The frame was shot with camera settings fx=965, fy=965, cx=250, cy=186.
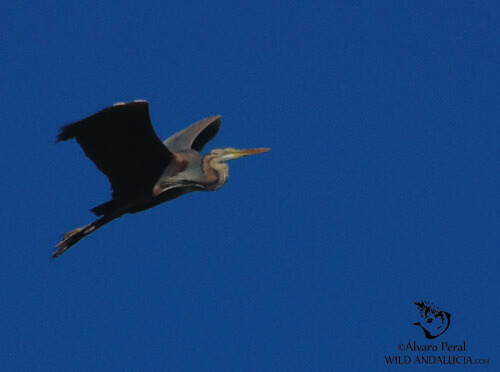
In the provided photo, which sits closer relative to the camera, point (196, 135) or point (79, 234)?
point (79, 234)

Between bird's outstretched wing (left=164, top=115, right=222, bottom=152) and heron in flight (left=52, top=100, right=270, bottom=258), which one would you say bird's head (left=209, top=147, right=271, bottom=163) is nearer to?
heron in flight (left=52, top=100, right=270, bottom=258)

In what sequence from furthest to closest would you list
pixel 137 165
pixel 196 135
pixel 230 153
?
pixel 196 135 → pixel 230 153 → pixel 137 165

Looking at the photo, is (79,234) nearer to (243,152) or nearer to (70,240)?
(70,240)

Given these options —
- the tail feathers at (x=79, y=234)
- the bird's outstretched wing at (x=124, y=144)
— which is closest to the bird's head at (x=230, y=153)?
the bird's outstretched wing at (x=124, y=144)

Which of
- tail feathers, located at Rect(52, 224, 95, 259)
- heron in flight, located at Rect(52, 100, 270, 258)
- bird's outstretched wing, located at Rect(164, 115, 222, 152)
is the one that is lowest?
tail feathers, located at Rect(52, 224, 95, 259)

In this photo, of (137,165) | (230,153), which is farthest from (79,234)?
(230,153)

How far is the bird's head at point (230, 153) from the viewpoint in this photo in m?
11.2

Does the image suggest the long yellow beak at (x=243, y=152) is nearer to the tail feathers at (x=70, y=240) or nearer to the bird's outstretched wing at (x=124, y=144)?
the bird's outstretched wing at (x=124, y=144)

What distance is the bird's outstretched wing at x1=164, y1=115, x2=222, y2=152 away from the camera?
1197 centimetres

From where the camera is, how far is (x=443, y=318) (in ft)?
38.3

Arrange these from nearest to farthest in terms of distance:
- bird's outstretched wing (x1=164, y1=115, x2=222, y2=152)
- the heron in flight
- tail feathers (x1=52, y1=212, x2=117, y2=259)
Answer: the heron in flight
tail feathers (x1=52, y1=212, x2=117, y2=259)
bird's outstretched wing (x1=164, y1=115, x2=222, y2=152)

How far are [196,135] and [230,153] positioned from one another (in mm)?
880

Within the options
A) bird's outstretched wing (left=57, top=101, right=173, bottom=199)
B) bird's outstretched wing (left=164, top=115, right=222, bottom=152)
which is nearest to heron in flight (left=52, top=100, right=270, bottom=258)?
bird's outstretched wing (left=57, top=101, right=173, bottom=199)

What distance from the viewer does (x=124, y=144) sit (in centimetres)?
1063
